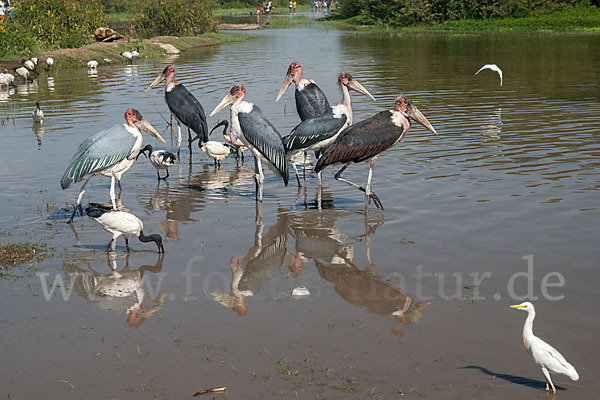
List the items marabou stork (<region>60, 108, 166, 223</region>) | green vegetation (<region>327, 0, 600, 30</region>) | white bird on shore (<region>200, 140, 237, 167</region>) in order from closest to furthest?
1. marabou stork (<region>60, 108, 166, 223</region>)
2. white bird on shore (<region>200, 140, 237, 167</region>)
3. green vegetation (<region>327, 0, 600, 30</region>)

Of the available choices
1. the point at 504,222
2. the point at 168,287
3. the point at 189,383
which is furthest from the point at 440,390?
the point at 504,222

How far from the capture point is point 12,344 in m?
6.23

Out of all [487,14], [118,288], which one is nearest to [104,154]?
[118,288]

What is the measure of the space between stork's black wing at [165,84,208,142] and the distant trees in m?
48.6

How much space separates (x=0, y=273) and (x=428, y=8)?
5988cm

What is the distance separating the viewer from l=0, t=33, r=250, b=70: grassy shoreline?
111 ft

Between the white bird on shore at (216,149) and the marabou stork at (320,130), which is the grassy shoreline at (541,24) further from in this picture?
the marabou stork at (320,130)

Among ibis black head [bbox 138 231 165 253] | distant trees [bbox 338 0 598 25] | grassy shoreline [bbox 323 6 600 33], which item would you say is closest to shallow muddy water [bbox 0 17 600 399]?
ibis black head [bbox 138 231 165 253]

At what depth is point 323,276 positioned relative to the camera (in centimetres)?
790

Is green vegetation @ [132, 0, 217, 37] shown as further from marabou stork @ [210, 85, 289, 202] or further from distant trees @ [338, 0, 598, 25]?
marabou stork @ [210, 85, 289, 202]

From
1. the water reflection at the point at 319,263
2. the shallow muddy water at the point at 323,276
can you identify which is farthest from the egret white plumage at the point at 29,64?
the water reflection at the point at 319,263

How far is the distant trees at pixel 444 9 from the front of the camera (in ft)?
188

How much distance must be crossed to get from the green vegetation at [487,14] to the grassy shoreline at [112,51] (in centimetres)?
1955

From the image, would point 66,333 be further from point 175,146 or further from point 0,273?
point 175,146
